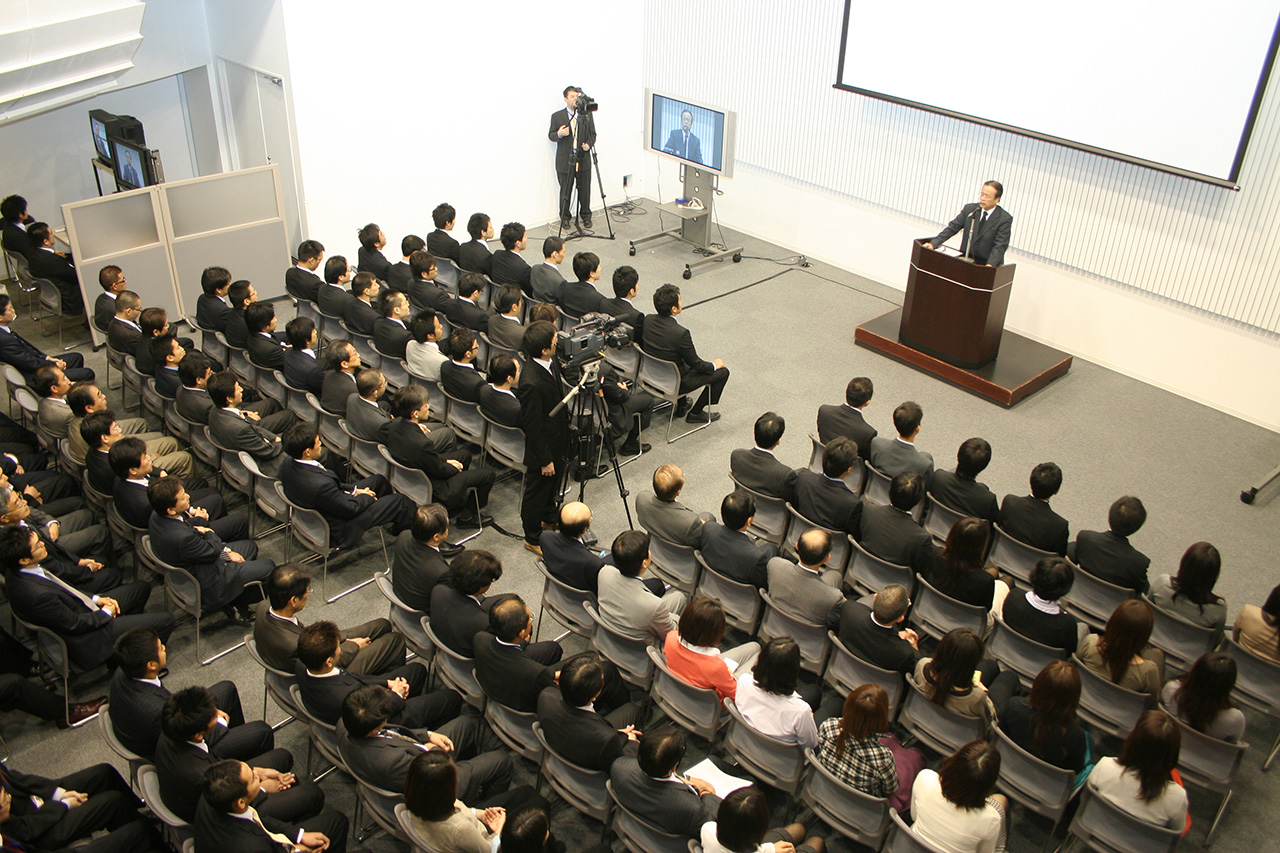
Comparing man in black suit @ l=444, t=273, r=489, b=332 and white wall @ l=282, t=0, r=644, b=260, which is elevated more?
white wall @ l=282, t=0, r=644, b=260

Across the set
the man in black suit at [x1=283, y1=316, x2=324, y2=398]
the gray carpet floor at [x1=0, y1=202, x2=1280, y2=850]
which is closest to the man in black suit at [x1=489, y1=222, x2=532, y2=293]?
the gray carpet floor at [x1=0, y1=202, x2=1280, y2=850]

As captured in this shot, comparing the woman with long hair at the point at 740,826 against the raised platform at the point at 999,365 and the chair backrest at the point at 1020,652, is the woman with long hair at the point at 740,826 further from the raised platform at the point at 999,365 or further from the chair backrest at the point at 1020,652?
the raised platform at the point at 999,365

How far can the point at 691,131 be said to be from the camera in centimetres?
1009

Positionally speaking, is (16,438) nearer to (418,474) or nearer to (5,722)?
(5,722)

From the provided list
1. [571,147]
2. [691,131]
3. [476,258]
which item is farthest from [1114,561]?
[571,147]

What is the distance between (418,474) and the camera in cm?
590

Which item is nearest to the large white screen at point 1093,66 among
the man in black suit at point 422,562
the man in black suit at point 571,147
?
the man in black suit at point 571,147

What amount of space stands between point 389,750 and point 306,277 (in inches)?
204

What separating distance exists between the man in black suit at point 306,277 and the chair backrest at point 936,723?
5741 mm

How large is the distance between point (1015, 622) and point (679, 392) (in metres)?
3.19

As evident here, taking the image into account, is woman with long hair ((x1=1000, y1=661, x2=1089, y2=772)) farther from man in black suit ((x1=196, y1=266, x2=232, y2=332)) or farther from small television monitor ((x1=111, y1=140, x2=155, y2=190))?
small television monitor ((x1=111, y1=140, x2=155, y2=190))

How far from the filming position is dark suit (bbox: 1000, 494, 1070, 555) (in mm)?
5219

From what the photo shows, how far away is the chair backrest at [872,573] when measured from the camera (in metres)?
5.03

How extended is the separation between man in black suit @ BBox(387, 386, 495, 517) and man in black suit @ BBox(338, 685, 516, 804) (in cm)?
210
